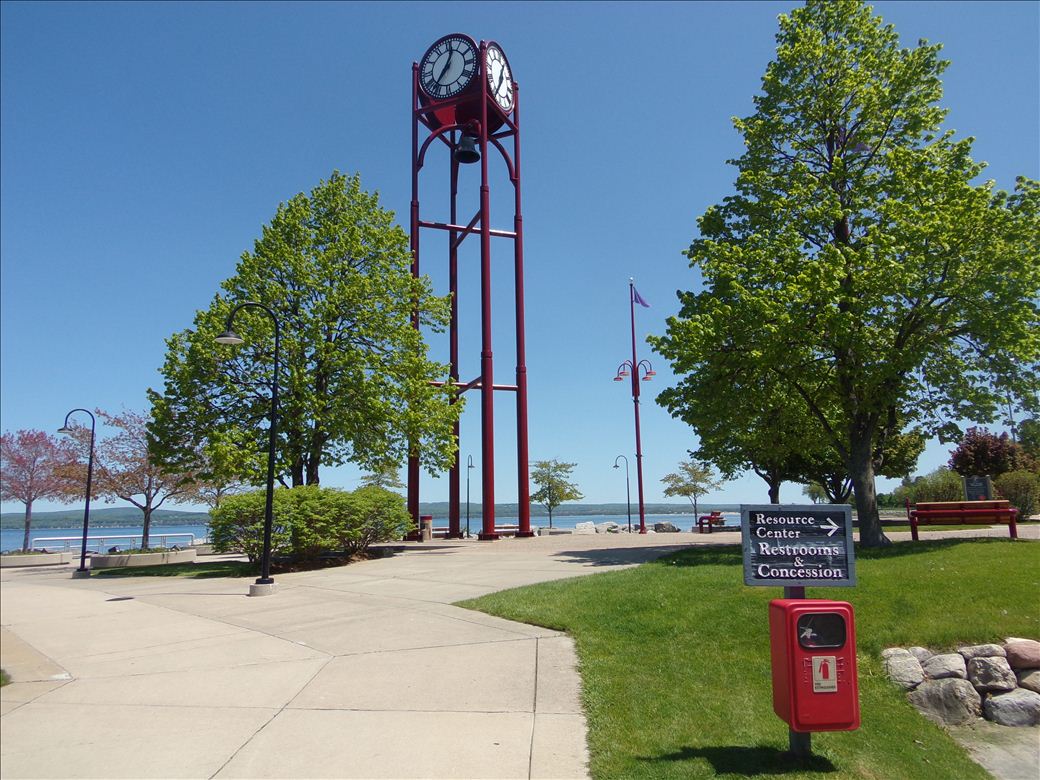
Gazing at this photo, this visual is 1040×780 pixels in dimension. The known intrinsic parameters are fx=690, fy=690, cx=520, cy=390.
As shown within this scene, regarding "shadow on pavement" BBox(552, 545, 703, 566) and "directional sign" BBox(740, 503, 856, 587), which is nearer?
"directional sign" BBox(740, 503, 856, 587)

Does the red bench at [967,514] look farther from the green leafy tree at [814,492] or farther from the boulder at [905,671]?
the green leafy tree at [814,492]

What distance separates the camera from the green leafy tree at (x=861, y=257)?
1554 centimetres

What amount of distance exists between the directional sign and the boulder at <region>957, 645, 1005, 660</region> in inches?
129

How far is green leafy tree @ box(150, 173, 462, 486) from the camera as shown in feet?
70.9

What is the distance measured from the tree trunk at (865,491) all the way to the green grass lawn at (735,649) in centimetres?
330

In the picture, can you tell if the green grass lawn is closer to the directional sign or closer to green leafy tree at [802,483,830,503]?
the directional sign

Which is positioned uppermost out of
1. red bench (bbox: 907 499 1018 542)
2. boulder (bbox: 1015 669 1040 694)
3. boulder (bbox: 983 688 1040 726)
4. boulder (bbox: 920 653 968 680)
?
red bench (bbox: 907 499 1018 542)

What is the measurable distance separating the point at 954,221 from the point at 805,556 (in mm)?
13423

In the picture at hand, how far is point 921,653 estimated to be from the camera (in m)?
7.68

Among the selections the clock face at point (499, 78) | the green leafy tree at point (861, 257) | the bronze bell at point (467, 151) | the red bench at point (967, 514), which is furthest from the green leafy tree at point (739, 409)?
the clock face at point (499, 78)

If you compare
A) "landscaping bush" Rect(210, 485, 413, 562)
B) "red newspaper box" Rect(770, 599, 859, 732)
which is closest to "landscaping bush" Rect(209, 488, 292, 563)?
"landscaping bush" Rect(210, 485, 413, 562)

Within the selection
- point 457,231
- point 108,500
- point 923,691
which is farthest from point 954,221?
point 108,500

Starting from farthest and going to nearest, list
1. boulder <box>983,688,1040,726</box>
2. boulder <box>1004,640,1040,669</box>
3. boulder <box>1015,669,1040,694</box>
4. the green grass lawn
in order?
boulder <box>1004,640,1040,669</box> < boulder <box>1015,669,1040,694</box> < boulder <box>983,688,1040,726</box> < the green grass lawn

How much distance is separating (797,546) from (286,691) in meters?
4.98
